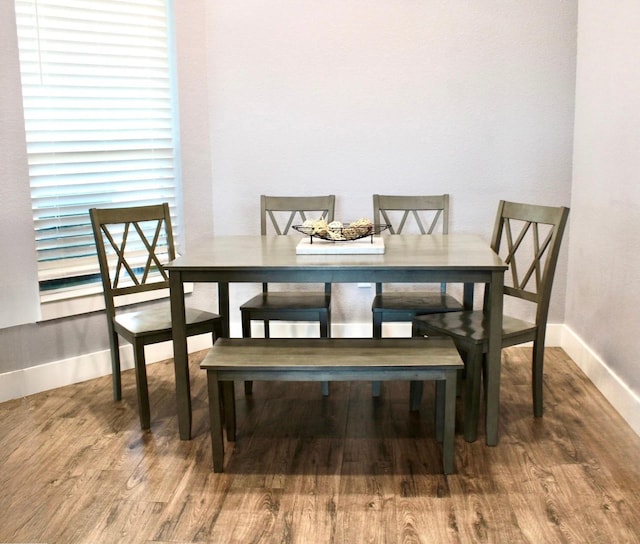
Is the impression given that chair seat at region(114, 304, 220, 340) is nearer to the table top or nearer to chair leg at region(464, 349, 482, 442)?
the table top

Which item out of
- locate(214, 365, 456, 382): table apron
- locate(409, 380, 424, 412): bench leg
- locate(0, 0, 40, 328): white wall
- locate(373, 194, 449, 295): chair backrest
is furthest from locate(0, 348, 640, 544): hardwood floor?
locate(373, 194, 449, 295): chair backrest

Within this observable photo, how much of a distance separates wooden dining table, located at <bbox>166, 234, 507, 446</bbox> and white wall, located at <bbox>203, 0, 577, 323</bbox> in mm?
1156

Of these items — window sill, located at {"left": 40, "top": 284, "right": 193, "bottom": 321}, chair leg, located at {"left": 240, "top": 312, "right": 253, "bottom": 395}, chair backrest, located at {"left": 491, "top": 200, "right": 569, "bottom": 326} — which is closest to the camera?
chair backrest, located at {"left": 491, "top": 200, "right": 569, "bottom": 326}

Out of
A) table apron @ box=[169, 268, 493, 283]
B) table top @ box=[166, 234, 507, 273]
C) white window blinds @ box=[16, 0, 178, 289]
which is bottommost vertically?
table apron @ box=[169, 268, 493, 283]

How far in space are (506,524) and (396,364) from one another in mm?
A: 660

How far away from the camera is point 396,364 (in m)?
2.76

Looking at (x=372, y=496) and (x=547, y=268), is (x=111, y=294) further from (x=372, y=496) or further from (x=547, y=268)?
(x=547, y=268)

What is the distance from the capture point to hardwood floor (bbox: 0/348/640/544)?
247 cm

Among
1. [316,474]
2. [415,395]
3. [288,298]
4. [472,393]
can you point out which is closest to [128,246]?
[288,298]

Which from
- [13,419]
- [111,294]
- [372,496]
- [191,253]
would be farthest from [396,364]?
[13,419]

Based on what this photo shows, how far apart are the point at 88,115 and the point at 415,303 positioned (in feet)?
6.46

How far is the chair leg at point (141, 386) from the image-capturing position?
10.8ft

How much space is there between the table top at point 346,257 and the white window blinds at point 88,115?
0.82m

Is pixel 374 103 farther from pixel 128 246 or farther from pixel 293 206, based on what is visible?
pixel 128 246
